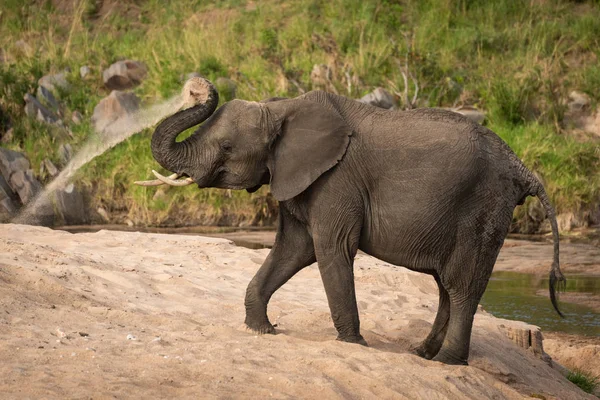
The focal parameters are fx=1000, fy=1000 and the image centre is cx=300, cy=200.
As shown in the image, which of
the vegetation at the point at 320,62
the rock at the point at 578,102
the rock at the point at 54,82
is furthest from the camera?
the rock at the point at 54,82

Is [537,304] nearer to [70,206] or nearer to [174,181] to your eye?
[174,181]

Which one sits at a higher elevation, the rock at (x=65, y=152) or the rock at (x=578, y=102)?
the rock at (x=578, y=102)

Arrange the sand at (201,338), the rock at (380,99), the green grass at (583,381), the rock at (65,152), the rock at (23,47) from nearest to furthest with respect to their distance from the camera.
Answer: the sand at (201,338) < the green grass at (583,381) < the rock at (65,152) < the rock at (380,99) < the rock at (23,47)

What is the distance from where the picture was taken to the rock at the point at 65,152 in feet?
63.5

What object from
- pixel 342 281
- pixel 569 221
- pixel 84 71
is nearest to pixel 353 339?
pixel 342 281

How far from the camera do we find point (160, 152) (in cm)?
725

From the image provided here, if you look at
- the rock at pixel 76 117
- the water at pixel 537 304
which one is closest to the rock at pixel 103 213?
the rock at pixel 76 117

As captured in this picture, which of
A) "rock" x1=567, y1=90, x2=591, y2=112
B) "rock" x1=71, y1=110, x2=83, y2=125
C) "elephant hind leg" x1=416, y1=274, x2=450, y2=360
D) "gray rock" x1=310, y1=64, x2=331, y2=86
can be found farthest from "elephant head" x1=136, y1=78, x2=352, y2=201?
"rock" x1=567, y1=90, x2=591, y2=112

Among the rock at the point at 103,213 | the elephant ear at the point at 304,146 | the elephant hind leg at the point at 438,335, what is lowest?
the rock at the point at 103,213

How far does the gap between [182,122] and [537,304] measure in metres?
6.29

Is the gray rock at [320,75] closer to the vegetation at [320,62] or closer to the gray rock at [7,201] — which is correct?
the vegetation at [320,62]

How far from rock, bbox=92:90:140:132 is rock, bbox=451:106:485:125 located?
21.4 ft

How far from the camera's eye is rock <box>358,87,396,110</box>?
19.7 metres

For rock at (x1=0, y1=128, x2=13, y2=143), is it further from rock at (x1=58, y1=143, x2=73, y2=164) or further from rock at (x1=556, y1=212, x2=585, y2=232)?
rock at (x1=556, y1=212, x2=585, y2=232)
